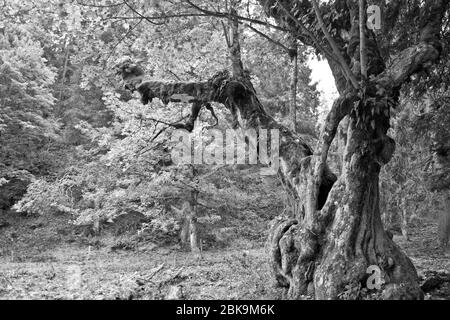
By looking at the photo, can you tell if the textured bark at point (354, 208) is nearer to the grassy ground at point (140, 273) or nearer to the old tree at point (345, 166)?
the old tree at point (345, 166)

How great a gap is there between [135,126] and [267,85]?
43.7 feet

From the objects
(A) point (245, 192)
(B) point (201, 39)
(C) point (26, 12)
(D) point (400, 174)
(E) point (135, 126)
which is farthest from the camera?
(A) point (245, 192)

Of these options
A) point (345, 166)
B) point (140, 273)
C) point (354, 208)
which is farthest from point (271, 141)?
point (140, 273)

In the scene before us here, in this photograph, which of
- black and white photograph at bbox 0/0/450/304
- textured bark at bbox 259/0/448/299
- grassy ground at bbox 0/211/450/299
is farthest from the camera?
grassy ground at bbox 0/211/450/299

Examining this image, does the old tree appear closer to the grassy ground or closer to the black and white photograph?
the black and white photograph

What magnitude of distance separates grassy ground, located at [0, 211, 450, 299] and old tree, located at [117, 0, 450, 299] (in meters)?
0.83

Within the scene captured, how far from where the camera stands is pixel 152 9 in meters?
6.71

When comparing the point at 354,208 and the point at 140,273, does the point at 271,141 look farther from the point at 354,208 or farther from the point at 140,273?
the point at 140,273

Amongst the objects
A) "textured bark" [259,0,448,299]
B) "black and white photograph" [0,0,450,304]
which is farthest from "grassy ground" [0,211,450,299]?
"textured bark" [259,0,448,299]

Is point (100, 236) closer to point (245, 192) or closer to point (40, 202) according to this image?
point (40, 202)

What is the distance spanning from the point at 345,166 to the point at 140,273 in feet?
18.9

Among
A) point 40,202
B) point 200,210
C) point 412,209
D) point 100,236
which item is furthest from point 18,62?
point 412,209

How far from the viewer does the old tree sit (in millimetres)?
5188

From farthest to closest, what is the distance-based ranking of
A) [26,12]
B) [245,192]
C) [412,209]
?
[245,192] → [412,209] → [26,12]
